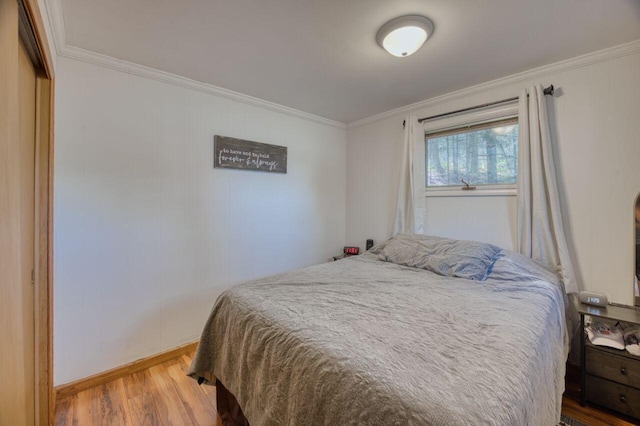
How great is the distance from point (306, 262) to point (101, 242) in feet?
6.46

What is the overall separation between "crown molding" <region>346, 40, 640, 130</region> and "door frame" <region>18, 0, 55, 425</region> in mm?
2815

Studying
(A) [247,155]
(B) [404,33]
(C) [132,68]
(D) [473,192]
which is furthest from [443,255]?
(C) [132,68]

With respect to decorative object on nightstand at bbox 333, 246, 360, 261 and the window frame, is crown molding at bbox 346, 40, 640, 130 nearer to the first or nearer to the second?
the window frame

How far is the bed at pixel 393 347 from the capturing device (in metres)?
0.79

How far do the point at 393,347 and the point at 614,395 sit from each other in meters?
1.68

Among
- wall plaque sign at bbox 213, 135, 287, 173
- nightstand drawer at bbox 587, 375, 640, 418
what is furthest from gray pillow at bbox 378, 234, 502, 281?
wall plaque sign at bbox 213, 135, 287, 173

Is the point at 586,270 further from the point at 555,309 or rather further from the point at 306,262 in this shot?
the point at 306,262

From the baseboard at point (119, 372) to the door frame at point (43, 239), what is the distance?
29 centimetres

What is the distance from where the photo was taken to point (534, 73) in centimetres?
214

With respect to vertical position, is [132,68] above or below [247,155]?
above

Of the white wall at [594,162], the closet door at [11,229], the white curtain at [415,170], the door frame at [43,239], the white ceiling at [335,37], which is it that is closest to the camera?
the closet door at [11,229]

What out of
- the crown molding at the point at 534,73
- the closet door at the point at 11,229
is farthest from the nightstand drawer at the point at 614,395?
the closet door at the point at 11,229

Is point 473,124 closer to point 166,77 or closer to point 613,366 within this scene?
point 613,366

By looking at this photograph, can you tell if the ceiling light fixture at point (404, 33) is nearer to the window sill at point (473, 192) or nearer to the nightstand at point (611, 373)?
the window sill at point (473, 192)
